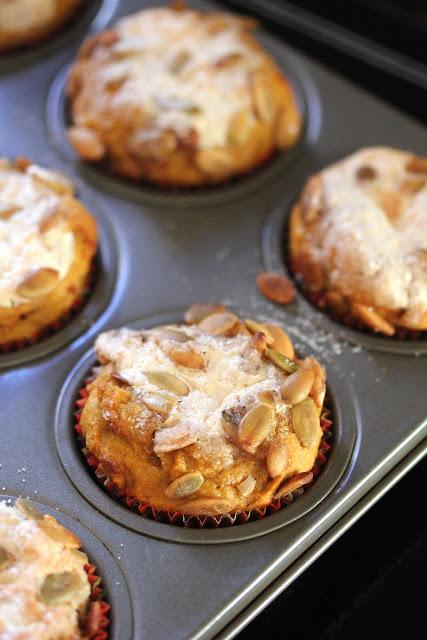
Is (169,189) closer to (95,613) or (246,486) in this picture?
(246,486)

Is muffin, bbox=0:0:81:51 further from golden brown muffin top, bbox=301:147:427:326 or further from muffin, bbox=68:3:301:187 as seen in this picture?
golden brown muffin top, bbox=301:147:427:326

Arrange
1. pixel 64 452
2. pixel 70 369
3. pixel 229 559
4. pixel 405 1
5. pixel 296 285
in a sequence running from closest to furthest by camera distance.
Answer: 1. pixel 229 559
2. pixel 64 452
3. pixel 70 369
4. pixel 296 285
5. pixel 405 1

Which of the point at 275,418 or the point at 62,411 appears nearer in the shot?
the point at 275,418

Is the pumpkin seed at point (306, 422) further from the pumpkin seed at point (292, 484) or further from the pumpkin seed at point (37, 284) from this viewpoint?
the pumpkin seed at point (37, 284)

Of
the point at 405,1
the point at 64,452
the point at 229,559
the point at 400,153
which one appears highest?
the point at 405,1

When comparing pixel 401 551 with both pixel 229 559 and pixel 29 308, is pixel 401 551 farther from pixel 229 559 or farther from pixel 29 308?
pixel 29 308

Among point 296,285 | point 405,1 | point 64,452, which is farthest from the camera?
point 405,1

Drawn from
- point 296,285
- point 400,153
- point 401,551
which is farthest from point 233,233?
point 401,551

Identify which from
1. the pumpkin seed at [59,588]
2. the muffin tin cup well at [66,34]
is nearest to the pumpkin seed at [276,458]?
the pumpkin seed at [59,588]
